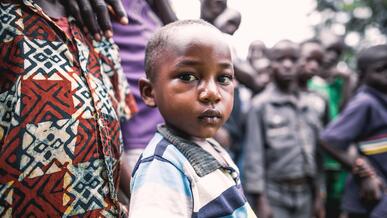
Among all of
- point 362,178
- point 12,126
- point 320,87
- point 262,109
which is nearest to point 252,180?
point 262,109

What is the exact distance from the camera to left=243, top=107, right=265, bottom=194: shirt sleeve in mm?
3773

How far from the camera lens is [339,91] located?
5160 mm

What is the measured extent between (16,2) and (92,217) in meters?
0.70

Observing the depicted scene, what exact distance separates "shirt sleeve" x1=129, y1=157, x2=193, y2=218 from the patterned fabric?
15 centimetres

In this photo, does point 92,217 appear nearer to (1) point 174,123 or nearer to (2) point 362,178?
(1) point 174,123

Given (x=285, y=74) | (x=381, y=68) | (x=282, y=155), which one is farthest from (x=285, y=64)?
(x=381, y=68)

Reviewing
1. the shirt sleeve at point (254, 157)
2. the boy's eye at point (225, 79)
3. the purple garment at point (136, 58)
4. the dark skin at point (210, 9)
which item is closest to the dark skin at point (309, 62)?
the shirt sleeve at point (254, 157)

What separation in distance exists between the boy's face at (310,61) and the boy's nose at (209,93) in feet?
11.2

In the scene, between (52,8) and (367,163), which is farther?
(367,163)

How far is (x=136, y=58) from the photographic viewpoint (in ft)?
6.30

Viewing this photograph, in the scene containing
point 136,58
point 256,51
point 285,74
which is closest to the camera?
point 136,58

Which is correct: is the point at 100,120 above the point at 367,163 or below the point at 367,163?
above

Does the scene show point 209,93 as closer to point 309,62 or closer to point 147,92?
point 147,92

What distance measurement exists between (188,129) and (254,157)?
2540 mm
